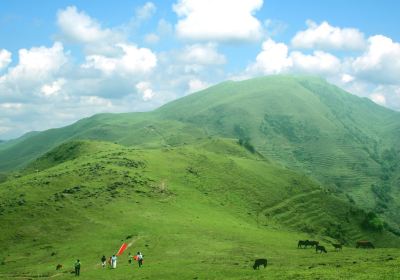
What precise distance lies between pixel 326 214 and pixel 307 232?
77.1 feet

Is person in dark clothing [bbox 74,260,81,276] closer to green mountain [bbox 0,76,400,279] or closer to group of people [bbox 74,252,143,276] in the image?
group of people [bbox 74,252,143,276]

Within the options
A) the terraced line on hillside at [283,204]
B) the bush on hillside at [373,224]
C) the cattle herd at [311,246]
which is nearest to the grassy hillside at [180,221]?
the terraced line on hillside at [283,204]

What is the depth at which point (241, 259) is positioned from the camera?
203 feet

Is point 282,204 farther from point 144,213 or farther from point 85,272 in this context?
point 85,272

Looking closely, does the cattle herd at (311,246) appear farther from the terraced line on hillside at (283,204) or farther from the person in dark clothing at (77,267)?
the terraced line on hillside at (283,204)

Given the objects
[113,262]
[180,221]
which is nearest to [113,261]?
[113,262]

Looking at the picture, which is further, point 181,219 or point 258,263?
point 181,219

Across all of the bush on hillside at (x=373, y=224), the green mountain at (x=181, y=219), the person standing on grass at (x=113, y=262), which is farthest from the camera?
the bush on hillside at (x=373, y=224)

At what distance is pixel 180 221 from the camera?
9438 cm

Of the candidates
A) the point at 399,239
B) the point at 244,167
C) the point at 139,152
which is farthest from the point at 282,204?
the point at 139,152

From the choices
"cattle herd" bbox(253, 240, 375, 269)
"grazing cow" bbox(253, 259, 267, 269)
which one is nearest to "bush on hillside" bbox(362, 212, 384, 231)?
"cattle herd" bbox(253, 240, 375, 269)

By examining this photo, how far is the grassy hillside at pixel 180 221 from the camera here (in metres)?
57.8

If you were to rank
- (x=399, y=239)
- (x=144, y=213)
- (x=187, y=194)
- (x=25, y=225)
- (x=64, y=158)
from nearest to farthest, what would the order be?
1. (x=25, y=225)
2. (x=144, y=213)
3. (x=187, y=194)
4. (x=399, y=239)
5. (x=64, y=158)

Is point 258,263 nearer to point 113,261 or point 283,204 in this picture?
point 113,261
